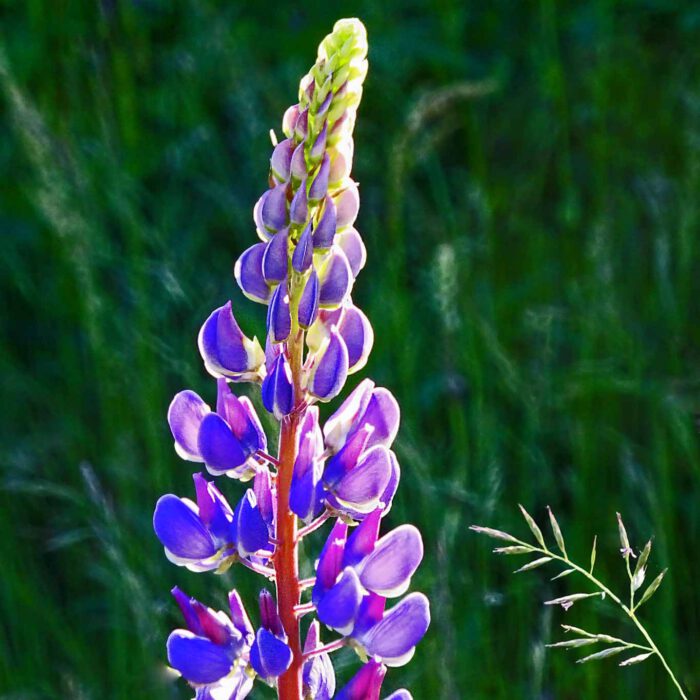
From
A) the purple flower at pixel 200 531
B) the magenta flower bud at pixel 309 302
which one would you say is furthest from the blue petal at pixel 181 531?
the magenta flower bud at pixel 309 302

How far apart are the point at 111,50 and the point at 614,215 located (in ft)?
4.36

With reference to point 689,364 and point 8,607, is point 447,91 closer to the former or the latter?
point 689,364

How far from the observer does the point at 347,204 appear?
1.25m

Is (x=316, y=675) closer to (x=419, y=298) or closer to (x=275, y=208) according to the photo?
(x=275, y=208)

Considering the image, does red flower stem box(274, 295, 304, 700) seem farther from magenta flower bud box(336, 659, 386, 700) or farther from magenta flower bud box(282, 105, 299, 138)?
magenta flower bud box(282, 105, 299, 138)

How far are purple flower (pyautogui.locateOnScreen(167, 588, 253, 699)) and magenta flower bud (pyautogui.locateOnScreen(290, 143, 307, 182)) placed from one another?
407 millimetres

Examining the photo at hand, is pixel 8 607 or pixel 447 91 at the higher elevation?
pixel 447 91

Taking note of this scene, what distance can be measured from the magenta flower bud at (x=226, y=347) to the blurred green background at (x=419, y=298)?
44 cm

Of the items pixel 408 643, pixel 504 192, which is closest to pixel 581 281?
pixel 504 192

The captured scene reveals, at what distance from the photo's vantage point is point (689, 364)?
273cm

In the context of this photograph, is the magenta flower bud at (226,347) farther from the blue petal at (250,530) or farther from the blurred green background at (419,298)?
the blurred green background at (419,298)

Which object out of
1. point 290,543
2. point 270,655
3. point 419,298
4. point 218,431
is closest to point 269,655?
point 270,655

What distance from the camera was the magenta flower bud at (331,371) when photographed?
120 centimetres

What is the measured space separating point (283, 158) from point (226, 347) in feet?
0.65
